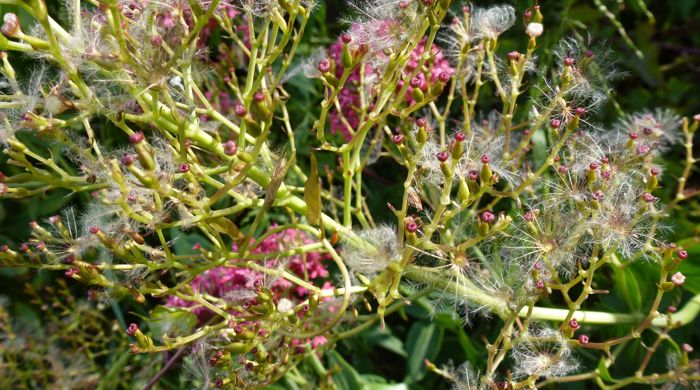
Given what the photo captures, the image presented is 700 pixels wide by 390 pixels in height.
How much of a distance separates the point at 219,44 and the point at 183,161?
88 centimetres

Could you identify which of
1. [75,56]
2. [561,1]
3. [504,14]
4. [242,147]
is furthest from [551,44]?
[75,56]

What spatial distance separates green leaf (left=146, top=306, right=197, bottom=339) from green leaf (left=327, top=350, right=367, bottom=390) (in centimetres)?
35

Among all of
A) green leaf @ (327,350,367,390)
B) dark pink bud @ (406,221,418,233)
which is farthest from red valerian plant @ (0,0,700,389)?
green leaf @ (327,350,367,390)

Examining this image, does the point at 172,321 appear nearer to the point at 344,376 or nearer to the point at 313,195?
the point at 344,376

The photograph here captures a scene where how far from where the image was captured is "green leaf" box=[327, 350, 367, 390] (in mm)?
1685

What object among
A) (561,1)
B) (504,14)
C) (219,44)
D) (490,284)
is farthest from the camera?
(561,1)

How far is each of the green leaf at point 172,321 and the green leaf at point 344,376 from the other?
35 cm

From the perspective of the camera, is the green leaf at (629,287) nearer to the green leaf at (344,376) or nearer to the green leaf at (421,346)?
the green leaf at (421,346)

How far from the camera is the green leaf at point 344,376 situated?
1.68 meters

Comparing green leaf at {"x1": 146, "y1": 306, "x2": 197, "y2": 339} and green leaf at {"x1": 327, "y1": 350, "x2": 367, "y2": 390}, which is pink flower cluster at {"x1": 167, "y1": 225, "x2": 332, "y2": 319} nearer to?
green leaf at {"x1": 146, "y1": 306, "x2": 197, "y2": 339}

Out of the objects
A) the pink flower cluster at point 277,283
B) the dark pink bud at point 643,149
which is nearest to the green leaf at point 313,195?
the pink flower cluster at point 277,283

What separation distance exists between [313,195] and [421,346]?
32.7 inches

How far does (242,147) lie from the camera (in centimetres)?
112

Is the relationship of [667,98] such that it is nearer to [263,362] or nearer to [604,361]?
[604,361]
